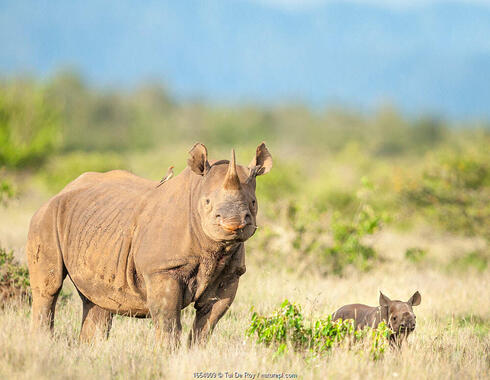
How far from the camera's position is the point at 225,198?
5766 millimetres

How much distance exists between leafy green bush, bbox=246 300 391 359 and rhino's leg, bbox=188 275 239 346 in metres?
0.35

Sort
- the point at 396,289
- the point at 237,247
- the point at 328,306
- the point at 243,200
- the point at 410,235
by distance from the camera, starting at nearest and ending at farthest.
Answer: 1. the point at 243,200
2. the point at 237,247
3. the point at 328,306
4. the point at 396,289
5. the point at 410,235

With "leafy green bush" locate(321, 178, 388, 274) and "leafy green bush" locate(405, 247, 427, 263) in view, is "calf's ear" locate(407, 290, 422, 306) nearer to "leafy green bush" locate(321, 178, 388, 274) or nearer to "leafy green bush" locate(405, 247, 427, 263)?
"leafy green bush" locate(321, 178, 388, 274)

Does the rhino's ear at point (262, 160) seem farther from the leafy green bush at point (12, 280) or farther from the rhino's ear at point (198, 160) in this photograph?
the leafy green bush at point (12, 280)

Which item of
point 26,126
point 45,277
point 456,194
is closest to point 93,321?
point 45,277

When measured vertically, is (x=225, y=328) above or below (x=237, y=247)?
below

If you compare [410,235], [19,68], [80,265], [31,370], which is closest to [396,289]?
[80,265]

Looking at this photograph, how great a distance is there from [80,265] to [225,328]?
1787mm

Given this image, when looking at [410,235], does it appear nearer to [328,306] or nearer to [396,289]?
[396,289]

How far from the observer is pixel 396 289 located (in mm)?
10734

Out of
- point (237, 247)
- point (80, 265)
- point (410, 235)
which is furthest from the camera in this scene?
point (410, 235)

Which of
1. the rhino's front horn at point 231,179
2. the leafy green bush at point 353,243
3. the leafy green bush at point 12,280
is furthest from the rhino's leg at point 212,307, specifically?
the leafy green bush at point 353,243

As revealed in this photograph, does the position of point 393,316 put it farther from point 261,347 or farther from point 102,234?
point 102,234

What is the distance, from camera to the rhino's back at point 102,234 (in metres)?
6.51
